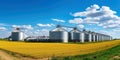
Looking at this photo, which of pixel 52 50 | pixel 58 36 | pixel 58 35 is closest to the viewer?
pixel 52 50

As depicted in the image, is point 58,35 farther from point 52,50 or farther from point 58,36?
point 52,50

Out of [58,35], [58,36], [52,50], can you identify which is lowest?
[52,50]

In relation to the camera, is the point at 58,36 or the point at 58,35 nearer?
the point at 58,36

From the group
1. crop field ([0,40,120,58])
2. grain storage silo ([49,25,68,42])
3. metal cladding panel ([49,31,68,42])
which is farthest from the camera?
metal cladding panel ([49,31,68,42])

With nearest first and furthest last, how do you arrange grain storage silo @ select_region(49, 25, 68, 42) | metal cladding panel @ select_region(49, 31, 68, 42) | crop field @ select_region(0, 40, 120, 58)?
crop field @ select_region(0, 40, 120, 58) < grain storage silo @ select_region(49, 25, 68, 42) < metal cladding panel @ select_region(49, 31, 68, 42)

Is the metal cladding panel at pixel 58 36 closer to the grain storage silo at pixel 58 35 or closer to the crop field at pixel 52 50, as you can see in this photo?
the grain storage silo at pixel 58 35

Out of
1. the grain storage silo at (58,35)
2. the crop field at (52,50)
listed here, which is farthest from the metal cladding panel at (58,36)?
the crop field at (52,50)

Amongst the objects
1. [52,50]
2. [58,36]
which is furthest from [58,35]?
[52,50]

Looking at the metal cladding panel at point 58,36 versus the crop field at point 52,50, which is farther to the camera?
the metal cladding panel at point 58,36

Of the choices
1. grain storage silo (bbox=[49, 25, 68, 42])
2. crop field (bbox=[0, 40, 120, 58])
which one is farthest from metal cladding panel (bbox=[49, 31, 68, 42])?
crop field (bbox=[0, 40, 120, 58])

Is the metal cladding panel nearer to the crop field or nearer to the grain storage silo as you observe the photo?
the grain storage silo

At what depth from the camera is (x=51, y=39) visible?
617 ft

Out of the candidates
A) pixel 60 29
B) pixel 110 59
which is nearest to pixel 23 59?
pixel 110 59

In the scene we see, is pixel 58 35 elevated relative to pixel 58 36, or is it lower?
elevated
